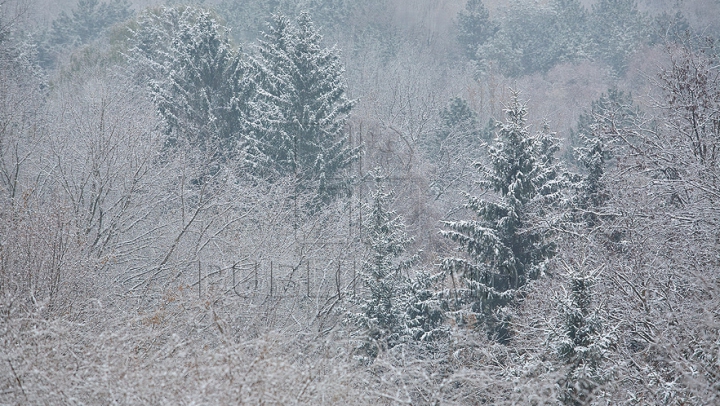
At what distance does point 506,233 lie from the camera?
609 inches

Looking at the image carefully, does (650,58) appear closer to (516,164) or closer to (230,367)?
(516,164)

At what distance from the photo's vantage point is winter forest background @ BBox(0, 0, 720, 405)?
823 centimetres

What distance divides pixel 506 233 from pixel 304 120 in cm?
1153

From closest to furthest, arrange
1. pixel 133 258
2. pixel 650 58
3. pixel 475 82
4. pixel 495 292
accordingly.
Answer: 1. pixel 495 292
2. pixel 133 258
3. pixel 650 58
4. pixel 475 82

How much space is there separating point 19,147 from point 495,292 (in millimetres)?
13496

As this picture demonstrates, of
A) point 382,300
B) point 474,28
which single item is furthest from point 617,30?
point 382,300

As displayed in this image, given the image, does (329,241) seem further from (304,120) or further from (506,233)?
(506,233)

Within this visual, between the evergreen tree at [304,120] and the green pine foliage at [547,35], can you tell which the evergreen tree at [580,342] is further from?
the green pine foliage at [547,35]

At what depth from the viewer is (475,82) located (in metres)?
48.6

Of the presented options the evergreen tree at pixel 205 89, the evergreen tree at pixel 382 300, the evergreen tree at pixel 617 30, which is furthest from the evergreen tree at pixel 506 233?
the evergreen tree at pixel 617 30

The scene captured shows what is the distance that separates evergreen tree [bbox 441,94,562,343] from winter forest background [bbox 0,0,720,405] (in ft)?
0.19

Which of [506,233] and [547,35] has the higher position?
[547,35]

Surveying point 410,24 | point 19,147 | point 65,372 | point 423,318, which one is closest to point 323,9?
point 410,24

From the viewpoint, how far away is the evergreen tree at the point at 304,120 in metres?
24.3
